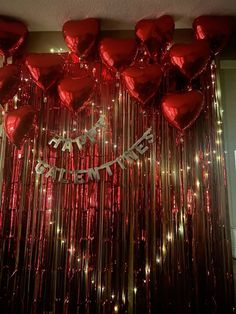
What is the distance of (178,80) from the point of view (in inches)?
70.6

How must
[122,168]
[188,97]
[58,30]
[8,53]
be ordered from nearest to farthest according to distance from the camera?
[188,97], [122,168], [8,53], [58,30]

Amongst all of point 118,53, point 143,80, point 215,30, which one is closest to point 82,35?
point 118,53

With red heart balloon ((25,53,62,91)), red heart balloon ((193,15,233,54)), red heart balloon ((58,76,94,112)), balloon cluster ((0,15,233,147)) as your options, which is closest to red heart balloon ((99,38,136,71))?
balloon cluster ((0,15,233,147))

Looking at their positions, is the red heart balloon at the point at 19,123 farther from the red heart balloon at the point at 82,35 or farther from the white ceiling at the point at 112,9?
the white ceiling at the point at 112,9

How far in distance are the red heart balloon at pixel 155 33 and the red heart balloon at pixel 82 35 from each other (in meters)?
0.26

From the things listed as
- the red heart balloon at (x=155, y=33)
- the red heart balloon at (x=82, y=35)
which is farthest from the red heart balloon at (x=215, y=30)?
the red heart balloon at (x=82, y=35)

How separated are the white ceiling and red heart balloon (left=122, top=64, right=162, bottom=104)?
38 centimetres

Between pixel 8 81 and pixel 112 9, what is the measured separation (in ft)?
2.35

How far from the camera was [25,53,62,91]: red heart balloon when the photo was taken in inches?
65.4

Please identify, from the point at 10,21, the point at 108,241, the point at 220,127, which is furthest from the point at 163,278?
the point at 10,21

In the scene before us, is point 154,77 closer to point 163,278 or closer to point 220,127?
point 220,127

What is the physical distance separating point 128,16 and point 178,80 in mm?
482

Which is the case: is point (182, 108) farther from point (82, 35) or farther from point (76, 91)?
point (82, 35)

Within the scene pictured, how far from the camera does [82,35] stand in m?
1.71
